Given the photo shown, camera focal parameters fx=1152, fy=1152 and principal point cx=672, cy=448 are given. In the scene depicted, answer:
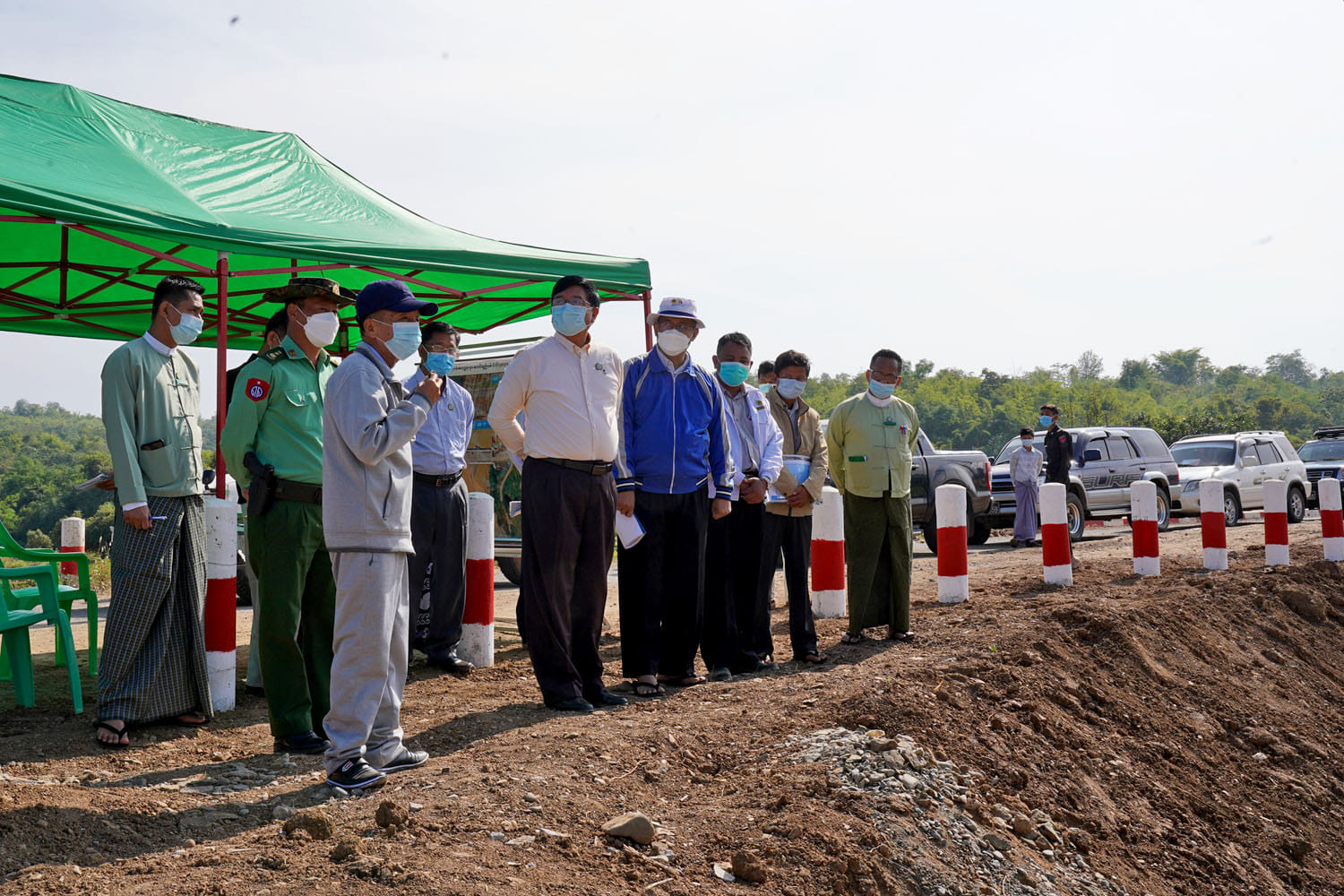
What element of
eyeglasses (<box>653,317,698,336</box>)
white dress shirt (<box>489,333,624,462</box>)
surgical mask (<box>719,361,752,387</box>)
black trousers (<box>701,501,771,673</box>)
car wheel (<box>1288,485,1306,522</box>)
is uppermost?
eyeglasses (<box>653,317,698,336</box>)

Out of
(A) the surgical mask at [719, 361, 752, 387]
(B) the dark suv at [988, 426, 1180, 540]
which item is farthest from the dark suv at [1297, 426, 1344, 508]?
(A) the surgical mask at [719, 361, 752, 387]

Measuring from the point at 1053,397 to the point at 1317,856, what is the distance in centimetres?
8223

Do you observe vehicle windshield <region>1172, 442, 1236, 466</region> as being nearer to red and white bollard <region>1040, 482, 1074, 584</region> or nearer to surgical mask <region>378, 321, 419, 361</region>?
red and white bollard <region>1040, 482, 1074, 584</region>

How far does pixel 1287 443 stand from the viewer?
24078mm

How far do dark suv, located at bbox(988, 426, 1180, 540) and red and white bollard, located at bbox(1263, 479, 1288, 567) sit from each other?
5361mm

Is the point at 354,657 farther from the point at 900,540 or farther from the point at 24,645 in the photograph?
the point at 900,540

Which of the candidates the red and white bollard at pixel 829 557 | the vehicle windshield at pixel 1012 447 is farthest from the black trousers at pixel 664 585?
the vehicle windshield at pixel 1012 447

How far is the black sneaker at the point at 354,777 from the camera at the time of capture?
4.17m

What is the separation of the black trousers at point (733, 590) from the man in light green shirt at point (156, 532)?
107 inches

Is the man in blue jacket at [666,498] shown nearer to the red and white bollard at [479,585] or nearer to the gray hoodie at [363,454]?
the red and white bollard at [479,585]

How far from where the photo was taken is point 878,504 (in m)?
7.76

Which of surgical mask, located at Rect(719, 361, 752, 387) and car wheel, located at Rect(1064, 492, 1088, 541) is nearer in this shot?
surgical mask, located at Rect(719, 361, 752, 387)

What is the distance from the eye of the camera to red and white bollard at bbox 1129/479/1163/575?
11281 mm

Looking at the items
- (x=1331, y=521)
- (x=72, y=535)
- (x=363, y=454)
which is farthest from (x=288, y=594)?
(x=1331, y=521)
